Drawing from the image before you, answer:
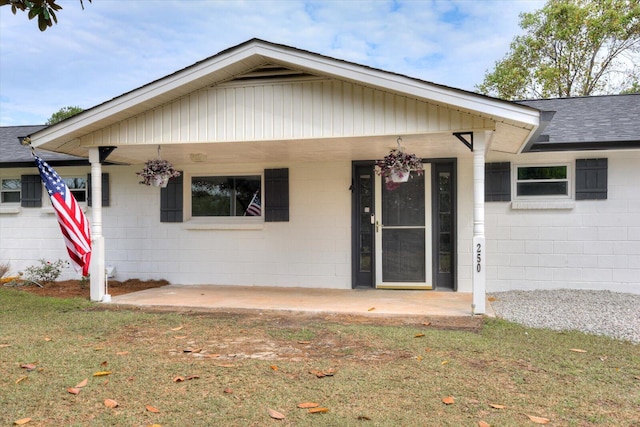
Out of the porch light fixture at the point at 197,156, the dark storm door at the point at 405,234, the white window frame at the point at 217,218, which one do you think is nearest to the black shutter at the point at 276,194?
the white window frame at the point at 217,218

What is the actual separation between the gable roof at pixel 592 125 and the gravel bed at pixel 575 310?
2100 millimetres

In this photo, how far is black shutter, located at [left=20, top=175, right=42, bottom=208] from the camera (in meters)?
8.75

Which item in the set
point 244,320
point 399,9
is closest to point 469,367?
point 244,320

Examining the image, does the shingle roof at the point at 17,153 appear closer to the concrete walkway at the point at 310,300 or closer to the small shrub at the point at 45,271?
the small shrub at the point at 45,271

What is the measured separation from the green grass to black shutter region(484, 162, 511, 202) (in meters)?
2.74

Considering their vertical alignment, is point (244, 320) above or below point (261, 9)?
below

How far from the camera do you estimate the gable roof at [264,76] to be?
4918 millimetres

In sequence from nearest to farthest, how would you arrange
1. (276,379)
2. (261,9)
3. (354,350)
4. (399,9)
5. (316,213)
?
(276,379)
(354,350)
(316,213)
(261,9)
(399,9)

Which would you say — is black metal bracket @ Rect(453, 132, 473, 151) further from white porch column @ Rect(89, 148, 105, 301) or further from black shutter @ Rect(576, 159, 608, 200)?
white porch column @ Rect(89, 148, 105, 301)

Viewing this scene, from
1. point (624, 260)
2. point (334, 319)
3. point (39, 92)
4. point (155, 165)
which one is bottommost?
point (334, 319)

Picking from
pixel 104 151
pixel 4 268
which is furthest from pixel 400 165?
pixel 4 268

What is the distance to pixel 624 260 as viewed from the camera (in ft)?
22.2

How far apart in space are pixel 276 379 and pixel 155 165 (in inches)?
168

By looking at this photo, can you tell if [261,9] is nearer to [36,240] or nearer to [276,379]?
[36,240]
